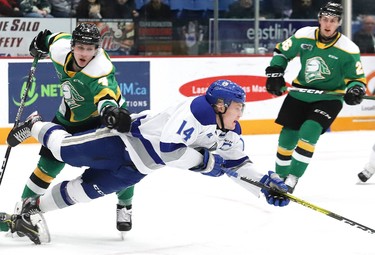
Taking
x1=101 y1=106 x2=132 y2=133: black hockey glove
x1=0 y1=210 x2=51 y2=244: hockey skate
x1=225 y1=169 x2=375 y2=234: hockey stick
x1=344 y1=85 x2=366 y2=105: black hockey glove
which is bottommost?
x1=0 y1=210 x2=51 y2=244: hockey skate

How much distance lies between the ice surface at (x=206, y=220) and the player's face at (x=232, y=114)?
564 millimetres

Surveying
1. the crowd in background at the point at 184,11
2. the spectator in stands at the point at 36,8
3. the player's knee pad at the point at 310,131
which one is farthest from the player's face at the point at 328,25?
the spectator in stands at the point at 36,8

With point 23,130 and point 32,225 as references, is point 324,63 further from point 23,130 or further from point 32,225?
point 32,225

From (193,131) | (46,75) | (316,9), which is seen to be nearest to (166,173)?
(46,75)

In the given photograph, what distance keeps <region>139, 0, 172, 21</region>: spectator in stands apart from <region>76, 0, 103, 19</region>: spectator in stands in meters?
0.41

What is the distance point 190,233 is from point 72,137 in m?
0.81

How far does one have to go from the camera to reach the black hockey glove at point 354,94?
5.08 metres

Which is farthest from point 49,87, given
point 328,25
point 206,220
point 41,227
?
point 41,227

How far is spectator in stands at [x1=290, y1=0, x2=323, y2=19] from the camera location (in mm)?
8750

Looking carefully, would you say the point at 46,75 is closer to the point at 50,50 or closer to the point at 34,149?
the point at 34,149

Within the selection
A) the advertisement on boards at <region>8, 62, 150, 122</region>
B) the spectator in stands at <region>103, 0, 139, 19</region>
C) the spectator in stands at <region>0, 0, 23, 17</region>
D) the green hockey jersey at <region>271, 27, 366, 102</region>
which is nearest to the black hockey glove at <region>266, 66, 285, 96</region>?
the green hockey jersey at <region>271, 27, 366, 102</region>

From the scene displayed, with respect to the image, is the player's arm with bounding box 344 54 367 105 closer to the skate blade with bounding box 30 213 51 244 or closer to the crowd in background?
the skate blade with bounding box 30 213 51 244

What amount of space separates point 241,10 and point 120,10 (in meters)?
1.26

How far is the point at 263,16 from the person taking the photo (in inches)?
338
